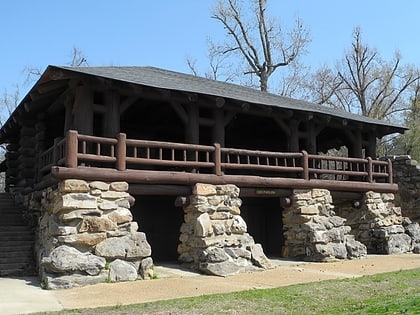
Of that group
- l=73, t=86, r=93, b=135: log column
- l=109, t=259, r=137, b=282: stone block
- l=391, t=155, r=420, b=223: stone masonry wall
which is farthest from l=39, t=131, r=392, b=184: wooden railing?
l=391, t=155, r=420, b=223: stone masonry wall

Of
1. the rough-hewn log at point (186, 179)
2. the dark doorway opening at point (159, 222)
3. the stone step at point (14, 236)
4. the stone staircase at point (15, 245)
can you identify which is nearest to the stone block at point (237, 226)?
the rough-hewn log at point (186, 179)

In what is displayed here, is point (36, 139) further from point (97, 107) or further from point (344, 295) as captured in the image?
point (344, 295)

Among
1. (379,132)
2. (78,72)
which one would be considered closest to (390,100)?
(379,132)

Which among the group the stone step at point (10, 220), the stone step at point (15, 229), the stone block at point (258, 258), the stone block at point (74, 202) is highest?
the stone block at point (74, 202)

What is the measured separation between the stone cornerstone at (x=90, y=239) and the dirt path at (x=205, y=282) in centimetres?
36

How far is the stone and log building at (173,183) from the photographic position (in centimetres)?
1036

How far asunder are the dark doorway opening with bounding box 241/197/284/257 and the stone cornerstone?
6.84 meters

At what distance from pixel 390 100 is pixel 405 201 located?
1736 centimetres

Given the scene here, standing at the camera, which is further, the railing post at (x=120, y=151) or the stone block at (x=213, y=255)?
the stone block at (x=213, y=255)

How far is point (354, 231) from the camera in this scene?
16562 mm

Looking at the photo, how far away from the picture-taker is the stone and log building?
34.0ft

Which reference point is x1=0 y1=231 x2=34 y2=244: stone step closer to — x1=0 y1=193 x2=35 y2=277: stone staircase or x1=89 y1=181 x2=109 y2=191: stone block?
x1=0 y1=193 x2=35 y2=277: stone staircase

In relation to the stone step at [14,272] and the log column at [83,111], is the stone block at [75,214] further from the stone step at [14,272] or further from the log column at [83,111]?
the stone step at [14,272]

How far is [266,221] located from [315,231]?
12.4 ft
